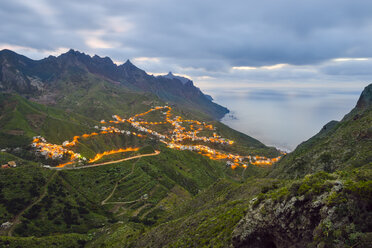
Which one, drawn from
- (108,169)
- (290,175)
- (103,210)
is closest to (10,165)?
(108,169)

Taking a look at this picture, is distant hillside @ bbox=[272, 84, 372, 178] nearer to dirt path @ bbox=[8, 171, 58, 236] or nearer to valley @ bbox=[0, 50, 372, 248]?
valley @ bbox=[0, 50, 372, 248]

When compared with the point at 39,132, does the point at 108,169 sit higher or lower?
lower

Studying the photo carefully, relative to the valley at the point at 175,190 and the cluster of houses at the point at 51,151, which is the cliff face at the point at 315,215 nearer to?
the valley at the point at 175,190

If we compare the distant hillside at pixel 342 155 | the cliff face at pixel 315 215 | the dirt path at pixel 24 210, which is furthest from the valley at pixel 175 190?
the dirt path at pixel 24 210

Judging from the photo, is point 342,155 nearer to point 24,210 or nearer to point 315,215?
point 315,215

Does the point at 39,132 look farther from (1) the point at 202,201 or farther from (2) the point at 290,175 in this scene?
(2) the point at 290,175

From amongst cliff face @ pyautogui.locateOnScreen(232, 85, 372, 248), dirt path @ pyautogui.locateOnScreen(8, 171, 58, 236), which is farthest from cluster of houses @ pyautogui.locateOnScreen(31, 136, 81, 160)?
cliff face @ pyautogui.locateOnScreen(232, 85, 372, 248)

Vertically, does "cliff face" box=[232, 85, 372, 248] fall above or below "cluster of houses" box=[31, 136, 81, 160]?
above

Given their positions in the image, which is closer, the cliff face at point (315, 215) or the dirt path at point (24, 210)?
the cliff face at point (315, 215)

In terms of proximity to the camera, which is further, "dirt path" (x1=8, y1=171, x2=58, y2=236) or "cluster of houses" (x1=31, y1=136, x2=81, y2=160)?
"cluster of houses" (x1=31, y1=136, x2=81, y2=160)

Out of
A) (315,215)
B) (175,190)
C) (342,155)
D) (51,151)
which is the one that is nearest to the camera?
(315,215)

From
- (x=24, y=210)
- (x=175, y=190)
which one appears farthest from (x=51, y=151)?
(x=175, y=190)
